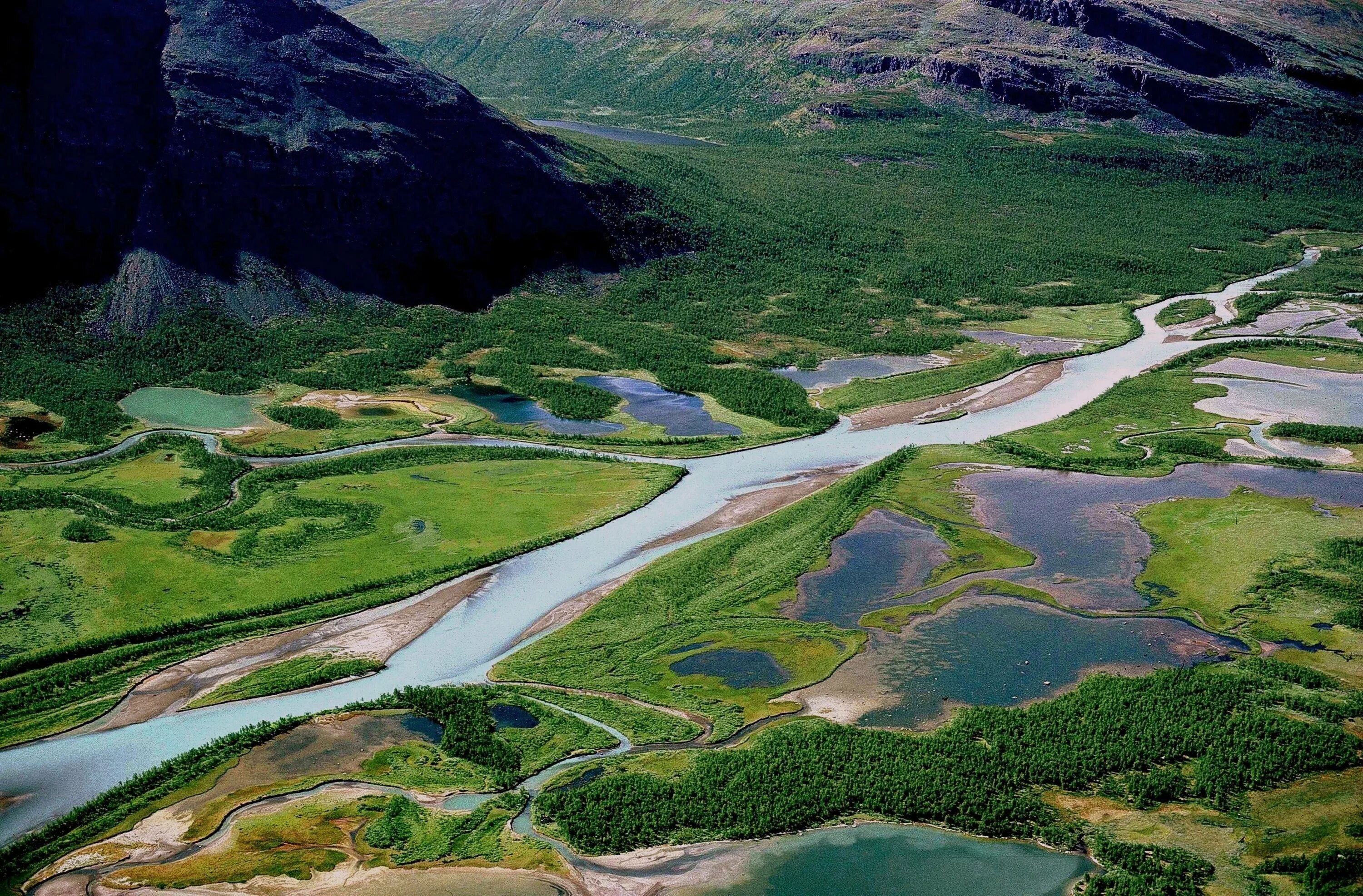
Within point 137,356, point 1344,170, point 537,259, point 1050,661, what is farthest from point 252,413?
point 1344,170

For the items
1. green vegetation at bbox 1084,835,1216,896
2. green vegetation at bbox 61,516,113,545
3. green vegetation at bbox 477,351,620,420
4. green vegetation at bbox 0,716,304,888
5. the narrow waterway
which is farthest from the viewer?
green vegetation at bbox 477,351,620,420

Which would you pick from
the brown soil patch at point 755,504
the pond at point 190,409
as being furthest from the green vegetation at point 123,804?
the pond at point 190,409

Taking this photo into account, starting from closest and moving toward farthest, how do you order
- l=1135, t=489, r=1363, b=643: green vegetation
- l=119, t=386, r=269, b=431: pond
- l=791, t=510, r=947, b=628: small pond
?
l=1135, t=489, r=1363, b=643: green vegetation → l=791, t=510, r=947, b=628: small pond → l=119, t=386, r=269, b=431: pond

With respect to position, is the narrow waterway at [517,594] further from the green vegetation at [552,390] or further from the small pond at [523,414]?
the green vegetation at [552,390]

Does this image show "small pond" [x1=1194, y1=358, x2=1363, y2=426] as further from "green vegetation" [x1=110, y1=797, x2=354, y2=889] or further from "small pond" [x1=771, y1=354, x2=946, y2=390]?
"green vegetation" [x1=110, y1=797, x2=354, y2=889]

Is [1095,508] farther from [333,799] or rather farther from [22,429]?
[22,429]

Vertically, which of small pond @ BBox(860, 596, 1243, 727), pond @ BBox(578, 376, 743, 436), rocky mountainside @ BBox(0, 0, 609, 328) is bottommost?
small pond @ BBox(860, 596, 1243, 727)

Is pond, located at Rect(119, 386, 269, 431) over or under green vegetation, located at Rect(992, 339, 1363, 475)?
over

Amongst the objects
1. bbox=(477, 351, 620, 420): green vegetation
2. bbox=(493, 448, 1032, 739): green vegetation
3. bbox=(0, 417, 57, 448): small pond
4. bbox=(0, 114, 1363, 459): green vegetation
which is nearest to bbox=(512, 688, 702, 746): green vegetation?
bbox=(493, 448, 1032, 739): green vegetation
